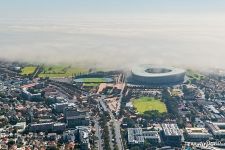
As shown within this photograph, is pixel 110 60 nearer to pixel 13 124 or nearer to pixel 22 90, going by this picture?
pixel 22 90

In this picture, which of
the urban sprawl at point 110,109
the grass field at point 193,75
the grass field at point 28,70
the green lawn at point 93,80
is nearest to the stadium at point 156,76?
the urban sprawl at point 110,109

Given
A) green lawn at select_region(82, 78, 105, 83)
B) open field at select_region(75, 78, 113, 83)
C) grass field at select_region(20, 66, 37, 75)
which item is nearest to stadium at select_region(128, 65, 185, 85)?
open field at select_region(75, 78, 113, 83)

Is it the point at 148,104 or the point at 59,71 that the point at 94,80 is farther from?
the point at 148,104

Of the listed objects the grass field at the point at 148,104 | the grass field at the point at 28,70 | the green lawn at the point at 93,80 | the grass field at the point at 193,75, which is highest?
the grass field at the point at 148,104

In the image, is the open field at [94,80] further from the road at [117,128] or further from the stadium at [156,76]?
the road at [117,128]

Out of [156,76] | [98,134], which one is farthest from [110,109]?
[156,76]

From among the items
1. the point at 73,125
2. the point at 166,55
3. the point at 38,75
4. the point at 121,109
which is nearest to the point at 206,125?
the point at 121,109

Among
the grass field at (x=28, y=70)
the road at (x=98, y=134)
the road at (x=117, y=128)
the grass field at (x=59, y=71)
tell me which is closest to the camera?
the road at (x=98, y=134)
